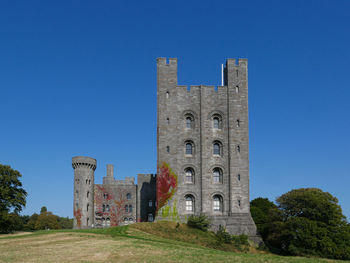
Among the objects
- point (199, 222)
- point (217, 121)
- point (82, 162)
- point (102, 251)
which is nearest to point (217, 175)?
point (199, 222)

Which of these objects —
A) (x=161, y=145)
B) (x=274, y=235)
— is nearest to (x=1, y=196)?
(x=161, y=145)

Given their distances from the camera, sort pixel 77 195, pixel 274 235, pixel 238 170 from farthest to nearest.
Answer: pixel 77 195 → pixel 238 170 → pixel 274 235

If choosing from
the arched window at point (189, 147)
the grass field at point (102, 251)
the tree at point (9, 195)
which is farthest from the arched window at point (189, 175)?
the tree at point (9, 195)

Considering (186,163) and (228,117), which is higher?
(228,117)

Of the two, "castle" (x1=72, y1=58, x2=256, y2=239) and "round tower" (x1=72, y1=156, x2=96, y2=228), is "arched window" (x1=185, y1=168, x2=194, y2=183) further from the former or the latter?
"round tower" (x1=72, y1=156, x2=96, y2=228)

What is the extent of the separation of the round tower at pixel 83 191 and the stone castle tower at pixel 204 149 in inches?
895

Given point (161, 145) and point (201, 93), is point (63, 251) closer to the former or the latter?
point (161, 145)

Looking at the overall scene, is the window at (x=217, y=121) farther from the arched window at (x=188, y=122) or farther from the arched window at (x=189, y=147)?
the arched window at (x=189, y=147)

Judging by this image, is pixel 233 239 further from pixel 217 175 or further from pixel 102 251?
pixel 102 251

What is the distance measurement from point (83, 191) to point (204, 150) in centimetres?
2691

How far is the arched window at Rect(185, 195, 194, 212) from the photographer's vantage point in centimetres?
5028

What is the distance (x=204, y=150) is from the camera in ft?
167

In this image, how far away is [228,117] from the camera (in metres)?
51.8

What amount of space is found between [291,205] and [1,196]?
32644 millimetres
